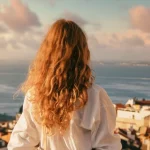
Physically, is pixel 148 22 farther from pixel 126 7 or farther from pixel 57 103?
pixel 57 103

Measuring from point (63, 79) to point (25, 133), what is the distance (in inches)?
6.1

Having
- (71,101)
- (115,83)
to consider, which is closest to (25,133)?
(71,101)

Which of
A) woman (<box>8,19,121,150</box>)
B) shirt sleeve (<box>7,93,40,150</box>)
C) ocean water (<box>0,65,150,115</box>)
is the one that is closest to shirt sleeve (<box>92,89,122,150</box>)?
woman (<box>8,19,121,150</box>)

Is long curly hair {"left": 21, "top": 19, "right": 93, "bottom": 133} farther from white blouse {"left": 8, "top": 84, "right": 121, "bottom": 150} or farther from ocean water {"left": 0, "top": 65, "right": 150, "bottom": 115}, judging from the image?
ocean water {"left": 0, "top": 65, "right": 150, "bottom": 115}

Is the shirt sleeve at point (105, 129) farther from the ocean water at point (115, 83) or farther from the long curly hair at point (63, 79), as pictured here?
the ocean water at point (115, 83)

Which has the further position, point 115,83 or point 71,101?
point 115,83

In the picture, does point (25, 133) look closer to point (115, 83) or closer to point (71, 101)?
point (71, 101)

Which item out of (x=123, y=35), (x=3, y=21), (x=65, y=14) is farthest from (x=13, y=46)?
(x=123, y=35)

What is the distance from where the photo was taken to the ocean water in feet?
10.9

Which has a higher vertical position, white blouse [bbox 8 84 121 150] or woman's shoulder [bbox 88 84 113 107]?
woman's shoulder [bbox 88 84 113 107]

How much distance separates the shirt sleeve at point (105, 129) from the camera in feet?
3.02

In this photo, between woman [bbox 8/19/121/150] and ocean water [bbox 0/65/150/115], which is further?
ocean water [bbox 0/65/150/115]

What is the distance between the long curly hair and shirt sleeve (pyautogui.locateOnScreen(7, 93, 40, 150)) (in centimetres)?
2

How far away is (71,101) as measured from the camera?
919 mm
